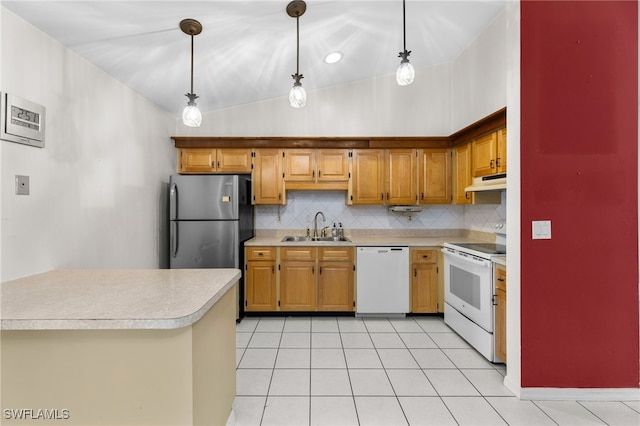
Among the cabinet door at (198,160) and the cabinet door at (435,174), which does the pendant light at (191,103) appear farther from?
the cabinet door at (435,174)

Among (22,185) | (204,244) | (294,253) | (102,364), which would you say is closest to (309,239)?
(294,253)

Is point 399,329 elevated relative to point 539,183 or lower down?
lower down

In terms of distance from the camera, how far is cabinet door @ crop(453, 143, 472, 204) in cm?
353

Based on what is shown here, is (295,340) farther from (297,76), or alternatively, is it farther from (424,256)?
(297,76)

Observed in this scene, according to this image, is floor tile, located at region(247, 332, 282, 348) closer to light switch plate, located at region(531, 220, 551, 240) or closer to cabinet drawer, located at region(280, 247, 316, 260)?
cabinet drawer, located at region(280, 247, 316, 260)

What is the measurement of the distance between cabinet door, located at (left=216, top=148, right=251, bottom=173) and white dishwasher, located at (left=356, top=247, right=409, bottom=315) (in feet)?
5.61

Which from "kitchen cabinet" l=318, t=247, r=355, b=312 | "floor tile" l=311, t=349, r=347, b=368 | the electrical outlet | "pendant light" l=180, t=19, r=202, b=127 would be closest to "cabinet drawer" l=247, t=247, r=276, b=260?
"kitchen cabinet" l=318, t=247, r=355, b=312

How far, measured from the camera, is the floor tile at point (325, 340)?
9.76ft

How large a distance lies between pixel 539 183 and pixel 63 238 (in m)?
3.20

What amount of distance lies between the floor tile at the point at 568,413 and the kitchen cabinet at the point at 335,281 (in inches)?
78.3

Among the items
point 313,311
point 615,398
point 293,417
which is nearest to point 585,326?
point 615,398

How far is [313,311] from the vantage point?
3748mm

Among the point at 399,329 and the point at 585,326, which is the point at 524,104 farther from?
the point at 399,329

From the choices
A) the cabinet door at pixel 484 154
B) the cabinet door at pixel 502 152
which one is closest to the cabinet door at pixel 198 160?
the cabinet door at pixel 484 154
